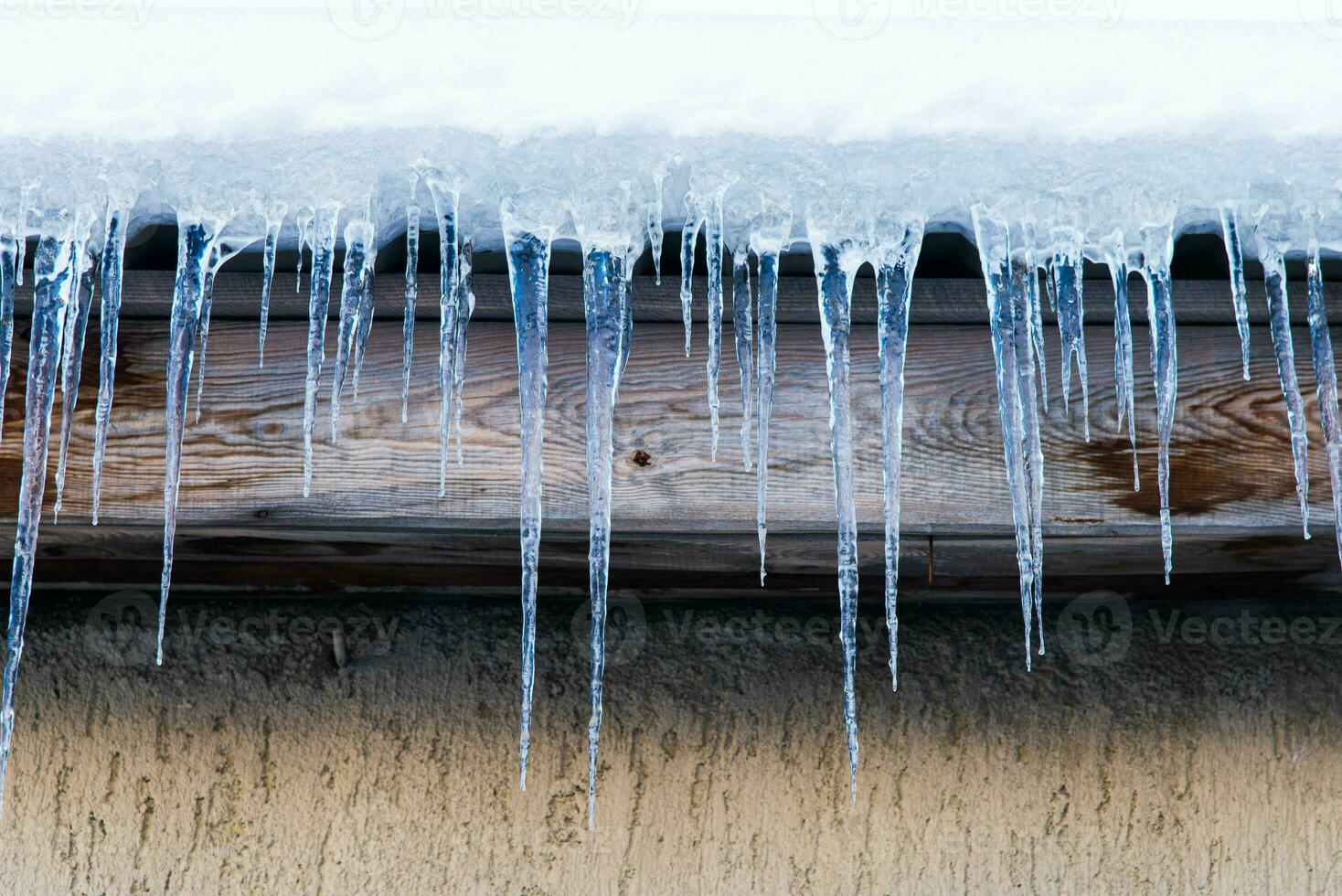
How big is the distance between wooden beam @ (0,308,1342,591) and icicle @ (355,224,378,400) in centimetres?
4

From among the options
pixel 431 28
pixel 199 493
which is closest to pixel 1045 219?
pixel 431 28

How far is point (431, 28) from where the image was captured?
1610 mm

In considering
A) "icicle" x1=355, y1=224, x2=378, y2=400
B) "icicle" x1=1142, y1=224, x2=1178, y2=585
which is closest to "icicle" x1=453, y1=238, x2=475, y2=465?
"icicle" x1=355, y1=224, x2=378, y2=400

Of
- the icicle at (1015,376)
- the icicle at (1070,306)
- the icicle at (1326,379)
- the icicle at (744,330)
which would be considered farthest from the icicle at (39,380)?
the icicle at (1326,379)

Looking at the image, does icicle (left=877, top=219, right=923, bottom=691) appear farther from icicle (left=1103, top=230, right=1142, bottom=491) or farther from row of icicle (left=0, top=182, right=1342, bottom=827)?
icicle (left=1103, top=230, right=1142, bottom=491)

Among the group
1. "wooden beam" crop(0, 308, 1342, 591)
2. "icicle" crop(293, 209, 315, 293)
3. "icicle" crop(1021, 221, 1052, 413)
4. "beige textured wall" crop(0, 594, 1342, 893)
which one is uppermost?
"icicle" crop(293, 209, 315, 293)

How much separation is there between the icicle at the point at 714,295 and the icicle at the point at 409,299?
0.41 meters

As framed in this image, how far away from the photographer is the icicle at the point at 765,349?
5.17 feet

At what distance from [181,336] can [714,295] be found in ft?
2.50

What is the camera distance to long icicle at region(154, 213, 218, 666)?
1551 millimetres

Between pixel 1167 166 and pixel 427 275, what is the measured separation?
1.07m

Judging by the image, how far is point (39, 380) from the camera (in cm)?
163

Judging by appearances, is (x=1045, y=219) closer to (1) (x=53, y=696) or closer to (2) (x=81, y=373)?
(2) (x=81, y=373)

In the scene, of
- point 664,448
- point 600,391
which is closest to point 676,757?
point 664,448
